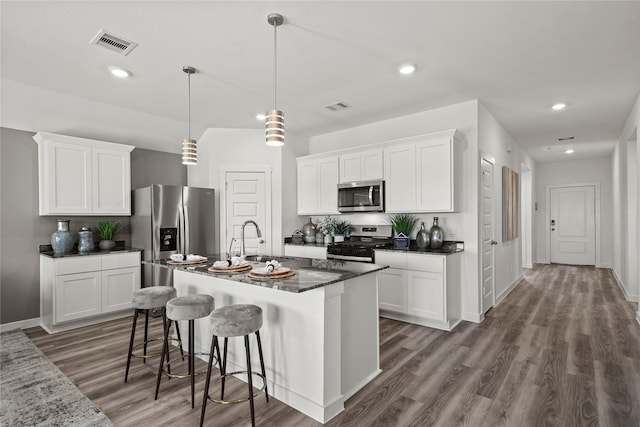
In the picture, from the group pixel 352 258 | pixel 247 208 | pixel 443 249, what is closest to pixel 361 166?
pixel 352 258

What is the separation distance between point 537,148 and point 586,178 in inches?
95.5

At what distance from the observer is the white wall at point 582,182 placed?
816 cm

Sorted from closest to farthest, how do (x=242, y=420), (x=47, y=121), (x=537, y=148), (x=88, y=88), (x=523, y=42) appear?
(x=242, y=420) → (x=523, y=42) → (x=88, y=88) → (x=47, y=121) → (x=537, y=148)

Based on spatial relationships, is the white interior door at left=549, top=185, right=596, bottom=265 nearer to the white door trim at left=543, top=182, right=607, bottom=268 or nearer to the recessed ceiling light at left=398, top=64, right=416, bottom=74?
the white door trim at left=543, top=182, right=607, bottom=268

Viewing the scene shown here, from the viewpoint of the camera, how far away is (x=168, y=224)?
4688 mm

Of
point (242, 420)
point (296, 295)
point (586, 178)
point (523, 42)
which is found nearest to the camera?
point (242, 420)

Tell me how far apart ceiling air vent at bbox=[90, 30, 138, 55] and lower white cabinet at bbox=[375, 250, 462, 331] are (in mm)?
3408

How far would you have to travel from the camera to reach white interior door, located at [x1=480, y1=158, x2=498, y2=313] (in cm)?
441

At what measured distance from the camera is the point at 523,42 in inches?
110

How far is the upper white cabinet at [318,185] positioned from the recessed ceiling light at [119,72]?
2861mm

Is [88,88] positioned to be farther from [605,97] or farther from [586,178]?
[586,178]

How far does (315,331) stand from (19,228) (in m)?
4.10

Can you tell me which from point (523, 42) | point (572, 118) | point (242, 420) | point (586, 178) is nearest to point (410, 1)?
point (523, 42)

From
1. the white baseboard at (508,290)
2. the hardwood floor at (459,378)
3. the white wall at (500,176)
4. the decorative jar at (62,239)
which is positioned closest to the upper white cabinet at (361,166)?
the white wall at (500,176)
